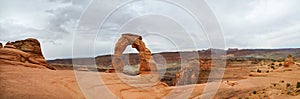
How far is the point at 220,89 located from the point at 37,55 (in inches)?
563

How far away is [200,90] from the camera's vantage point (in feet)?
55.3

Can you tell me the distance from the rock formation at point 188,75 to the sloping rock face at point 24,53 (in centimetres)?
1733

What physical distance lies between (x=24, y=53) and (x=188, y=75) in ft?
67.9

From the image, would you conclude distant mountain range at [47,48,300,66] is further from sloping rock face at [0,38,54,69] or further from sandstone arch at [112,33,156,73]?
sloping rock face at [0,38,54,69]

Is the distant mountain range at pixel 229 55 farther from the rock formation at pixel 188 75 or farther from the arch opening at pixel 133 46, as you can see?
the arch opening at pixel 133 46

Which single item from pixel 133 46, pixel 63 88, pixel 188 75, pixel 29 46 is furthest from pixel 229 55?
pixel 63 88

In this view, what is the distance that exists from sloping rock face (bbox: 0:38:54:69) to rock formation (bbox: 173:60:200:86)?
682 inches

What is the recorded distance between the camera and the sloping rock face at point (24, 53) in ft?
47.8

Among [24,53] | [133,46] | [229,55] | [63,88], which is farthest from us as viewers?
[229,55]

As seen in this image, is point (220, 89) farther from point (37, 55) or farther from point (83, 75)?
point (37, 55)

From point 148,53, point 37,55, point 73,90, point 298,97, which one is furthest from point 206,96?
point 148,53

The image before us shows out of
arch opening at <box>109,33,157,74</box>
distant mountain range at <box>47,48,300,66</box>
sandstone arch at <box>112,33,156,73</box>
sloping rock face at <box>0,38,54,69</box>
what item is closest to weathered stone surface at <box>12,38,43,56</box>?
sloping rock face at <box>0,38,54,69</box>

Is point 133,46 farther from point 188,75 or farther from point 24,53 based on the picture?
point 24,53

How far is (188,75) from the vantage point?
31.6 meters
